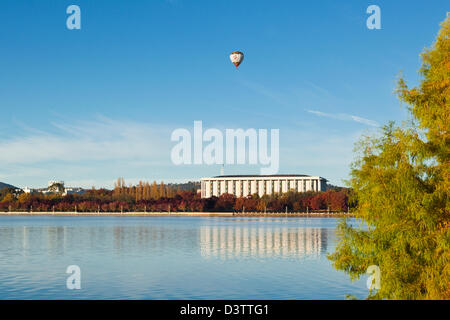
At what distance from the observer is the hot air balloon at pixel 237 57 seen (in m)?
71.4

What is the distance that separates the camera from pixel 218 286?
1300 inches

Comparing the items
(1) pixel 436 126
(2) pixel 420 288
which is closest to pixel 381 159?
(1) pixel 436 126

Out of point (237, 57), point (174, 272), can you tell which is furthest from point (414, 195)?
point (237, 57)

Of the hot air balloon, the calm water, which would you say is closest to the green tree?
the calm water

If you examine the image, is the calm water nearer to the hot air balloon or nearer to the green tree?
the green tree

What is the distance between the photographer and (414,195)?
53.7 ft

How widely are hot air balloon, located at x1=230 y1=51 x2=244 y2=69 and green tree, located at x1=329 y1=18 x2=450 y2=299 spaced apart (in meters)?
53.9

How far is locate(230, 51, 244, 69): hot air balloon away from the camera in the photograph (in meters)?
71.4

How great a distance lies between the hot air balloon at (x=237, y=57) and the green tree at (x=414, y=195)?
177ft

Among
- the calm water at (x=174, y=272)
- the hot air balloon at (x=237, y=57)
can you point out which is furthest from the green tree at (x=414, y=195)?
the hot air balloon at (x=237, y=57)

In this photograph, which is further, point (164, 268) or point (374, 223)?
point (164, 268)

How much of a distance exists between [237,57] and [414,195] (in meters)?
57.5
